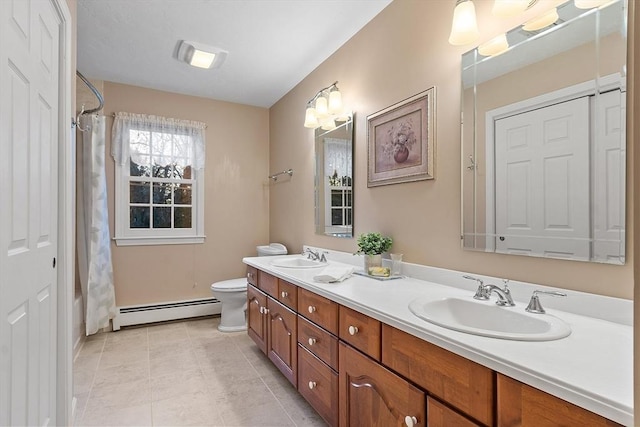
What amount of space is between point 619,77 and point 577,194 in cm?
40

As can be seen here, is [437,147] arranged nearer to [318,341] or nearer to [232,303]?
[318,341]

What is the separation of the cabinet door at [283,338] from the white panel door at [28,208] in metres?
1.18

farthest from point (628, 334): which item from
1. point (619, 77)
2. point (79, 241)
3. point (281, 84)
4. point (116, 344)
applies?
point (79, 241)

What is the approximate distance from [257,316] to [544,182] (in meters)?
2.12

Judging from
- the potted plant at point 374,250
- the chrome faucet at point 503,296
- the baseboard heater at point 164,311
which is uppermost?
the potted plant at point 374,250

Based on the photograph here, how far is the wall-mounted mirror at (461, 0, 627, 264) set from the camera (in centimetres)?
110

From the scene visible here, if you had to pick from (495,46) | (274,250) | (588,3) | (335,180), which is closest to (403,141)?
(495,46)

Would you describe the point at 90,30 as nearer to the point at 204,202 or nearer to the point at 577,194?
the point at 204,202

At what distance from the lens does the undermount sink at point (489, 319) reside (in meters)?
0.94

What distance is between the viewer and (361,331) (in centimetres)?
137

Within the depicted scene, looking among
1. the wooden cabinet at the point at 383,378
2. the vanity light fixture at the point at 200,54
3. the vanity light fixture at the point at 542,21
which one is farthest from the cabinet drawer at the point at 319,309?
the vanity light fixture at the point at 200,54

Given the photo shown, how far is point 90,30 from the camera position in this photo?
237 cm

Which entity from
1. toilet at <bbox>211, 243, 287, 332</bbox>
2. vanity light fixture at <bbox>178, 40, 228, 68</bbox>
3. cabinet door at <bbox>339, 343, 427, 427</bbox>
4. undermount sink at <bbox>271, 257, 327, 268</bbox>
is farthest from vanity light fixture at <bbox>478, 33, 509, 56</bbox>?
toilet at <bbox>211, 243, 287, 332</bbox>

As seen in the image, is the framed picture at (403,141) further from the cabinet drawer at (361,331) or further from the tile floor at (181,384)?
the tile floor at (181,384)
